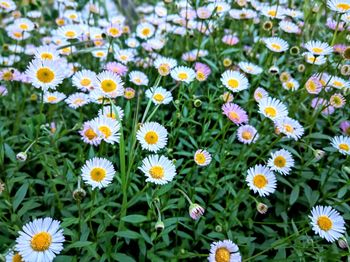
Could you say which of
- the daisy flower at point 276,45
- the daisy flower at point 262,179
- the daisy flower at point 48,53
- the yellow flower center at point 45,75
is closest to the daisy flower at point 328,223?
the daisy flower at point 262,179

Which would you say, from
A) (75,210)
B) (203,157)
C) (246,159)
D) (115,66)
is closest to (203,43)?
(115,66)

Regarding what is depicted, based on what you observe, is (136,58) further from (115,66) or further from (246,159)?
(246,159)

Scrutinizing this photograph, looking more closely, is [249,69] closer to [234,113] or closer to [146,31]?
[234,113]

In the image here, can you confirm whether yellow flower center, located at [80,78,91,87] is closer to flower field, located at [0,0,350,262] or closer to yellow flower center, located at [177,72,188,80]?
flower field, located at [0,0,350,262]

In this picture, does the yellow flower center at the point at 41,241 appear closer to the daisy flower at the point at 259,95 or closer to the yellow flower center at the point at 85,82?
the yellow flower center at the point at 85,82

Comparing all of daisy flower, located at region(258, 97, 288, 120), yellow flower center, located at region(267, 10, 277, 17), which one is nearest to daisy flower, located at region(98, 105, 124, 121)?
daisy flower, located at region(258, 97, 288, 120)

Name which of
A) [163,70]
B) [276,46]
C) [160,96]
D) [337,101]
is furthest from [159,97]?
[337,101]
